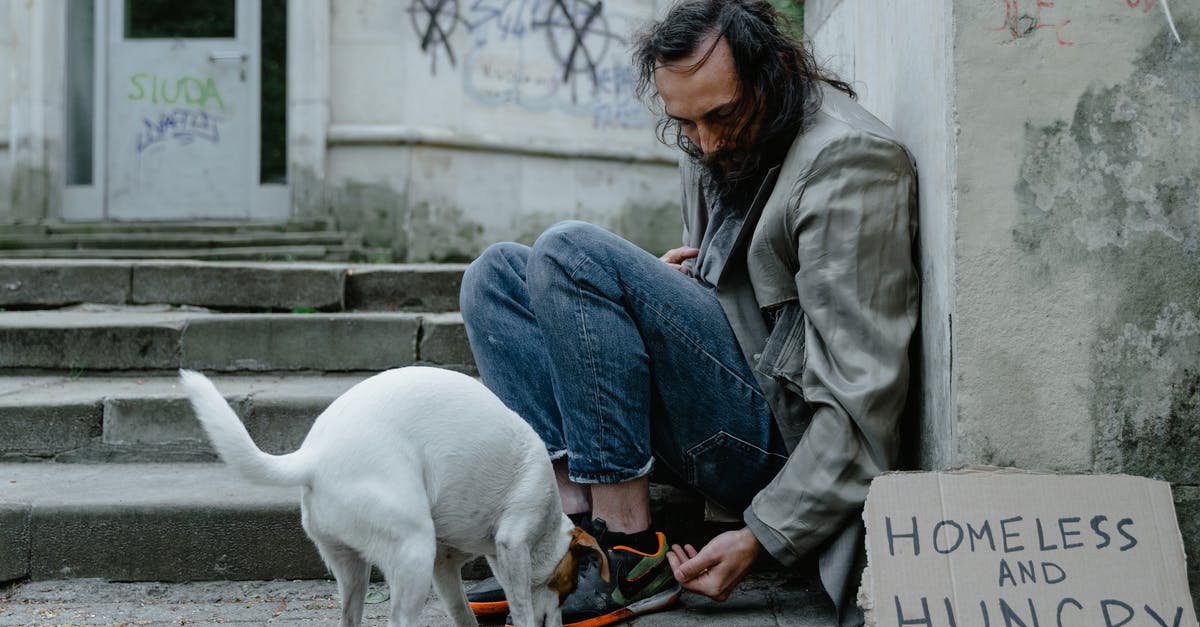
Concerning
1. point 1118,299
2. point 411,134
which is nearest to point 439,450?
point 1118,299

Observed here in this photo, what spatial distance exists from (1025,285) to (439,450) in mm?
1150

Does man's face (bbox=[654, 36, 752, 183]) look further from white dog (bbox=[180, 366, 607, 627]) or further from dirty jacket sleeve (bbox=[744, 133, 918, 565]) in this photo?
white dog (bbox=[180, 366, 607, 627])

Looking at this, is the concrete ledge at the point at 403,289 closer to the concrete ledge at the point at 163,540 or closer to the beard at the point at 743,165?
the concrete ledge at the point at 163,540

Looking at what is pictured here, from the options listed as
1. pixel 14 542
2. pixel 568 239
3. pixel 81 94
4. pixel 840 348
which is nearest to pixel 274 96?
pixel 81 94

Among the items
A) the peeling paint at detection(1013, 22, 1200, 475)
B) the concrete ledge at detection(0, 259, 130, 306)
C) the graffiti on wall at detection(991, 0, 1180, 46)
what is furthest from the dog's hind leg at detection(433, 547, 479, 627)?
the concrete ledge at detection(0, 259, 130, 306)

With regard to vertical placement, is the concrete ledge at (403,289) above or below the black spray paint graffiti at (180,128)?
below

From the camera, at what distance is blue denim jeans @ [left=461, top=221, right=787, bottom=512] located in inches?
90.8

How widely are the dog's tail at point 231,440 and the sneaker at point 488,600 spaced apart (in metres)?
0.69

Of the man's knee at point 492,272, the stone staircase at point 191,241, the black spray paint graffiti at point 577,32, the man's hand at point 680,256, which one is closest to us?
the man's knee at point 492,272

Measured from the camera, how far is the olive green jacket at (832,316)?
2.11m

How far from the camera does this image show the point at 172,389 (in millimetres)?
3789

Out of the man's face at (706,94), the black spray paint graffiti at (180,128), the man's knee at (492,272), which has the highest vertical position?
the man's face at (706,94)

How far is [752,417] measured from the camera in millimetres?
2346

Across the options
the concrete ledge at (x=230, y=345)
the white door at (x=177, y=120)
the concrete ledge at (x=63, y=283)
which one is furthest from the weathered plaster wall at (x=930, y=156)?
the white door at (x=177, y=120)
